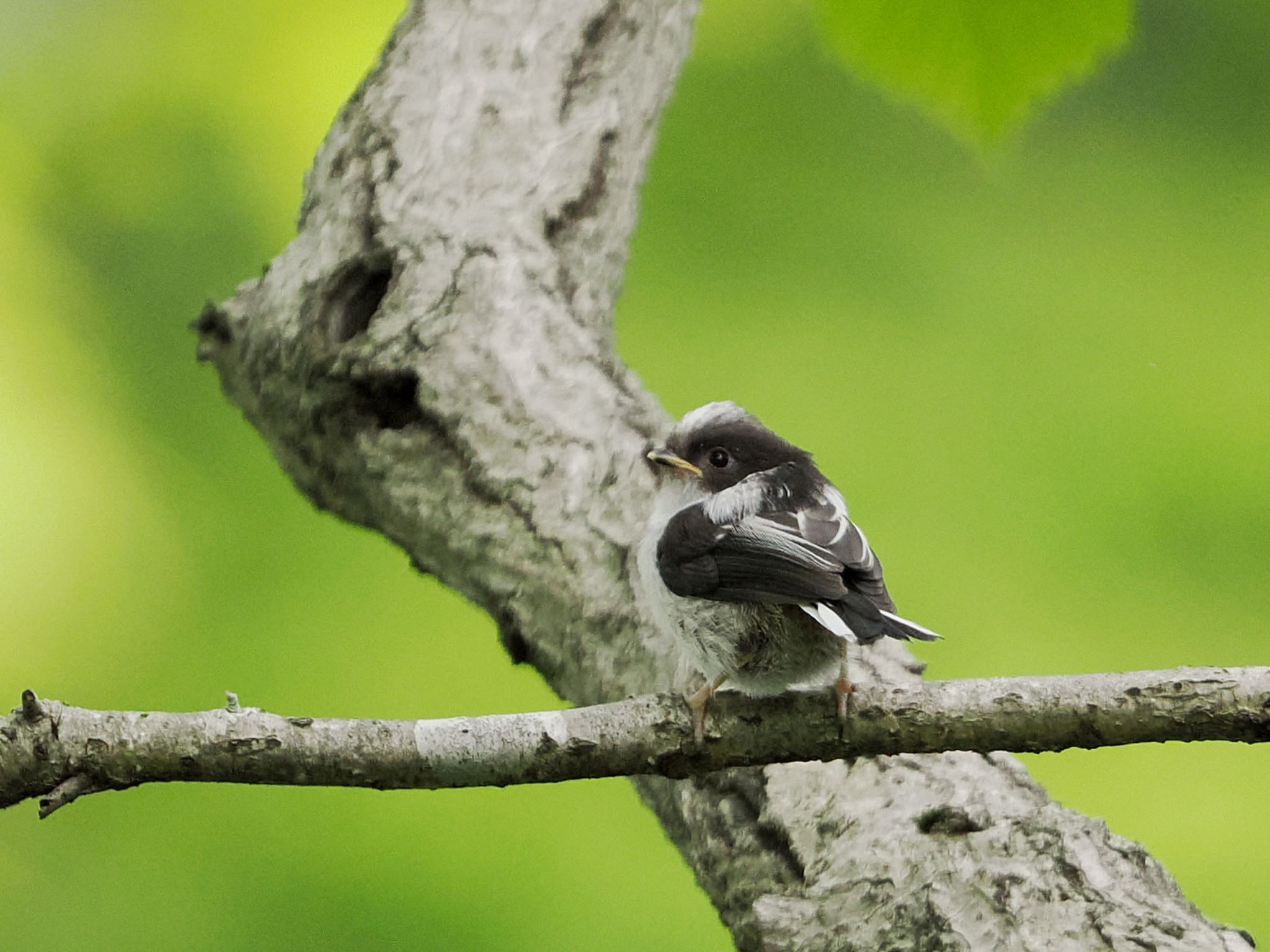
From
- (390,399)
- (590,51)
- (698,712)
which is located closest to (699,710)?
(698,712)

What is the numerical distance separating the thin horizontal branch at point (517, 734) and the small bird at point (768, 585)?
115 millimetres

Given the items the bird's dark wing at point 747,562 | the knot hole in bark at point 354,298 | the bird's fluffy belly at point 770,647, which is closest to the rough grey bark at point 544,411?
the knot hole in bark at point 354,298

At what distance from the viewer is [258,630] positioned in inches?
161

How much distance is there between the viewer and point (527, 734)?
1.48 metres

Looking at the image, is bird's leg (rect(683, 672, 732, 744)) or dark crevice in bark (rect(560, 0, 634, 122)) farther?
dark crevice in bark (rect(560, 0, 634, 122))

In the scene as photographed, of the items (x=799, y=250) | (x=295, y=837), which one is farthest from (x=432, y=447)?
(x=799, y=250)

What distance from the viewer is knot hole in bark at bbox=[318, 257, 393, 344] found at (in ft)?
9.68

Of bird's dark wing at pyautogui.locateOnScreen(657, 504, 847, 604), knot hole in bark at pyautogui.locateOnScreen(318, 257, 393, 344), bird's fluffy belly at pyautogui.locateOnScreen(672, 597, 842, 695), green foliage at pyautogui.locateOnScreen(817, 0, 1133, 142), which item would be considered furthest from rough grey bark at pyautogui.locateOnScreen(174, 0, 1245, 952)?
green foliage at pyautogui.locateOnScreen(817, 0, 1133, 142)

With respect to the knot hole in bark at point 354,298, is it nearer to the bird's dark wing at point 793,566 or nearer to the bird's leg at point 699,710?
the bird's dark wing at point 793,566

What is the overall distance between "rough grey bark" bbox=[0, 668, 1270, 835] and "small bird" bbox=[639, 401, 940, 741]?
10 cm

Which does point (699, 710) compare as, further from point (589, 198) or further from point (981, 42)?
point (589, 198)

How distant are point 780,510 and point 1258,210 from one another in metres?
3.38

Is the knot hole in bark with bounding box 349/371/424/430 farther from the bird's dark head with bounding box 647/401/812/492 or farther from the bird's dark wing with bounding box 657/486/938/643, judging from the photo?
the bird's dark wing with bounding box 657/486/938/643

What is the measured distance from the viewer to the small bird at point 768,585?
A: 5.55 ft
